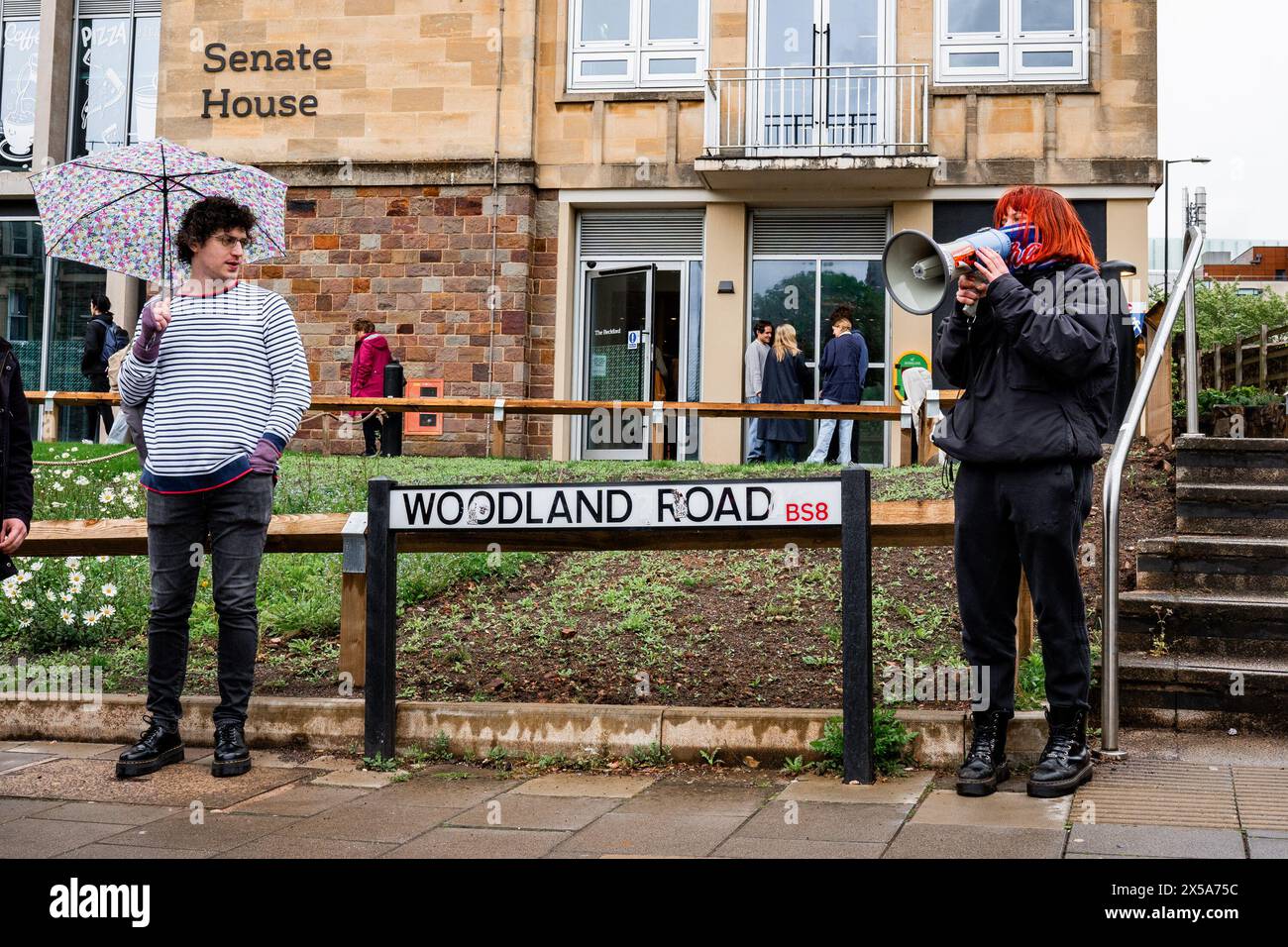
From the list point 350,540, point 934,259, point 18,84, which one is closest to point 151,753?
point 350,540

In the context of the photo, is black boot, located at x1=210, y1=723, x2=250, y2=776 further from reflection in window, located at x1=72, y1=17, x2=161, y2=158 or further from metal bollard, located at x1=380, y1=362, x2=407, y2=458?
reflection in window, located at x1=72, y1=17, x2=161, y2=158

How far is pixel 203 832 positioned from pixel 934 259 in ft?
9.79

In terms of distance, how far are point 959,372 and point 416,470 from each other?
749 centimetres

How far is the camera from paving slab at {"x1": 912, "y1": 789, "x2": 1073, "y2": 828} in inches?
159

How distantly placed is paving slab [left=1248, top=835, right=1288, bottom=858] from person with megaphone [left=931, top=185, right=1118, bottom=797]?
0.71 meters

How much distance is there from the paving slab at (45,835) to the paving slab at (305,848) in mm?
529

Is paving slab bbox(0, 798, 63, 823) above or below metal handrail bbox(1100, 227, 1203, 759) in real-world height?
below

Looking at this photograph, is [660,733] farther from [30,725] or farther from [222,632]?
[30,725]

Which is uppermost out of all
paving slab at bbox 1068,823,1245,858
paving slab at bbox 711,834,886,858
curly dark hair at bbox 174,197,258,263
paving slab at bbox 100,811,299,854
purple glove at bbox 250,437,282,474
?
curly dark hair at bbox 174,197,258,263

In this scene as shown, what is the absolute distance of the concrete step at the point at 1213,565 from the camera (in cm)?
642

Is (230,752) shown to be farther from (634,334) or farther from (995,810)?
(634,334)

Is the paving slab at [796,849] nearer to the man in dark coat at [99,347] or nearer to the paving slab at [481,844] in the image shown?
the paving slab at [481,844]

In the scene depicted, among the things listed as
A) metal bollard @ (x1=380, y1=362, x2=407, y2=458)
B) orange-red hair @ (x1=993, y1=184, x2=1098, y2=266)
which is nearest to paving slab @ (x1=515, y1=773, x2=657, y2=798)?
orange-red hair @ (x1=993, y1=184, x2=1098, y2=266)
